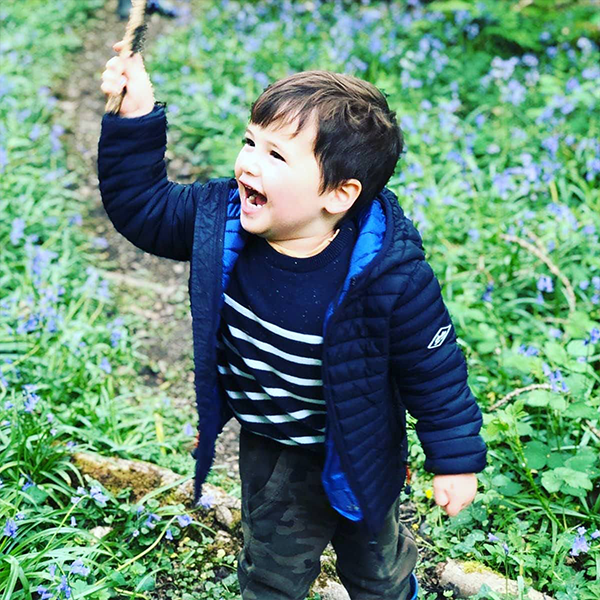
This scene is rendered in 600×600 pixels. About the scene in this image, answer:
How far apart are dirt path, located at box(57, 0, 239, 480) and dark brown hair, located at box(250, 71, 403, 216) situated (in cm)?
160

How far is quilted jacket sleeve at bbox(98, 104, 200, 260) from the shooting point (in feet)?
Result: 6.30

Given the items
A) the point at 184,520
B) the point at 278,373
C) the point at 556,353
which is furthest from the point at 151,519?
the point at 556,353

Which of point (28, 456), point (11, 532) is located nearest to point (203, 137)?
point (28, 456)

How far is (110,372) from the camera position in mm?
3557

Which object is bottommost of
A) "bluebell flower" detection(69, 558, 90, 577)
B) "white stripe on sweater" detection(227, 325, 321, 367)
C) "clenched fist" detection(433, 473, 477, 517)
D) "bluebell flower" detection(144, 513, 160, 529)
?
"bluebell flower" detection(144, 513, 160, 529)

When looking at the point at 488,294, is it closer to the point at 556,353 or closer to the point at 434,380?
the point at 556,353

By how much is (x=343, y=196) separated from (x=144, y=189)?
0.47m

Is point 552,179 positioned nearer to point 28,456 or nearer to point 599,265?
point 599,265

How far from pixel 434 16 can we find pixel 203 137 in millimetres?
2118

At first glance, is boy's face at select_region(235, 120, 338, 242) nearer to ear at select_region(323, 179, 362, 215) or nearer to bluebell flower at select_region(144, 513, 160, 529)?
ear at select_region(323, 179, 362, 215)

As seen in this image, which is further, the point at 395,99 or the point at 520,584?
the point at 395,99

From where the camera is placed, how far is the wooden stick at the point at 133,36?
5.94ft

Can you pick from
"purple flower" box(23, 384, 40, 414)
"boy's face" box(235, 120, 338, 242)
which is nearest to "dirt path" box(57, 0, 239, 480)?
"purple flower" box(23, 384, 40, 414)

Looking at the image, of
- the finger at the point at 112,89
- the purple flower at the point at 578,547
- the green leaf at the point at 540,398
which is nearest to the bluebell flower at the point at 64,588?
the finger at the point at 112,89
